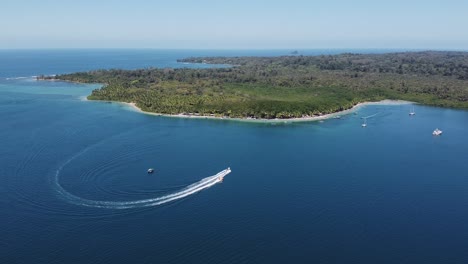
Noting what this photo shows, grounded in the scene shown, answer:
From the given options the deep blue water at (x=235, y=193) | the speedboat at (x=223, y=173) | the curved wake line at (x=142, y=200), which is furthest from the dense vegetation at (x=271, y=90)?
the curved wake line at (x=142, y=200)

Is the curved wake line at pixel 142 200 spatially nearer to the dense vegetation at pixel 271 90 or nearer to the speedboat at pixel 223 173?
the speedboat at pixel 223 173

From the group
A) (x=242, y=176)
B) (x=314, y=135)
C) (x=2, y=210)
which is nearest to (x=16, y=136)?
(x=2, y=210)

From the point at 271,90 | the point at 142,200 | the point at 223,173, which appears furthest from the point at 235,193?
the point at 271,90

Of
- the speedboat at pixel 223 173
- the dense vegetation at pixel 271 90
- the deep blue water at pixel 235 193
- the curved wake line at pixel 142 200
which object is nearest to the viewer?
the deep blue water at pixel 235 193

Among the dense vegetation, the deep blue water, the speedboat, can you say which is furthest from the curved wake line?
the dense vegetation

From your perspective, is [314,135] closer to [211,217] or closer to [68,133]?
[211,217]

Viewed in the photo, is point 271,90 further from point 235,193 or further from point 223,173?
point 235,193

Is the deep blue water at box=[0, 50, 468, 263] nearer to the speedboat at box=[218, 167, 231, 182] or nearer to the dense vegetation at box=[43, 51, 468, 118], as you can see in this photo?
the speedboat at box=[218, 167, 231, 182]
